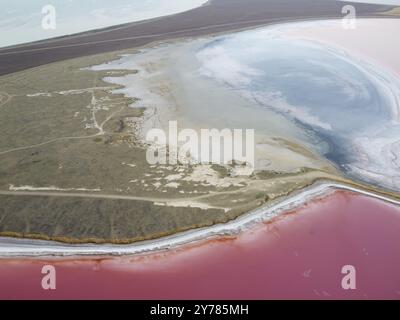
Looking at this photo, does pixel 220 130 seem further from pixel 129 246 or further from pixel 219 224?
pixel 129 246

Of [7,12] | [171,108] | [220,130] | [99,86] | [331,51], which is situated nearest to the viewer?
[220,130]

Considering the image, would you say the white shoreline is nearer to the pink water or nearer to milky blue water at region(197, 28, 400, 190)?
the pink water

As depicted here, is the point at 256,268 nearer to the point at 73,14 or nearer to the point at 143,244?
the point at 143,244

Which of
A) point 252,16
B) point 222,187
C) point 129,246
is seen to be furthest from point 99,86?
point 252,16

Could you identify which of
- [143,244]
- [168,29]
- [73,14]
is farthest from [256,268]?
[73,14]

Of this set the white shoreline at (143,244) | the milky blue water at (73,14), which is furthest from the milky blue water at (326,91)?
the milky blue water at (73,14)
